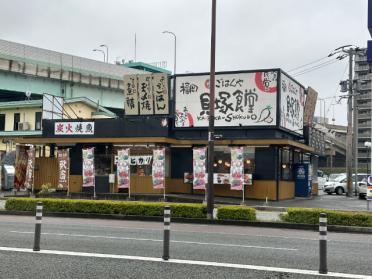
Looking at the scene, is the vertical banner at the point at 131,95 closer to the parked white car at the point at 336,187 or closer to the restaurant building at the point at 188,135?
the restaurant building at the point at 188,135

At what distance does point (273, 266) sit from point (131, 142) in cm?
1911

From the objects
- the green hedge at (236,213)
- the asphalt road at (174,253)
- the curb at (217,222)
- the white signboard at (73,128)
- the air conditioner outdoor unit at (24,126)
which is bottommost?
the curb at (217,222)

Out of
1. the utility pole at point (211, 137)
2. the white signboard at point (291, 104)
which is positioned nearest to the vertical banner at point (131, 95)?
the white signboard at point (291, 104)

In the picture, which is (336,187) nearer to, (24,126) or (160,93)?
(160,93)

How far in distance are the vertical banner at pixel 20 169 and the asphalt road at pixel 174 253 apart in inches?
588

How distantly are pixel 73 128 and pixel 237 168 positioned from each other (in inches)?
395

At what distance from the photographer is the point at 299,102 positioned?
31.6m

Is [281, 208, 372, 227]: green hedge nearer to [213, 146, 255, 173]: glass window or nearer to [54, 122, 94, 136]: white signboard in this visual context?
[213, 146, 255, 173]: glass window

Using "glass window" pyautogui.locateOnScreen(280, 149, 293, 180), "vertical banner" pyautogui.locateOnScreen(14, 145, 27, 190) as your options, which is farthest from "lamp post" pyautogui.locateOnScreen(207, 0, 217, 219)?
"vertical banner" pyautogui.locateOnScreen(14, 145, 27, 190)

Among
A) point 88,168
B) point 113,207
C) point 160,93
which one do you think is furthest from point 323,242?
point 160,93

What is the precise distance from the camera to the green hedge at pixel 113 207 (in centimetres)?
1866

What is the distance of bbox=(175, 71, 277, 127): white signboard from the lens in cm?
2742

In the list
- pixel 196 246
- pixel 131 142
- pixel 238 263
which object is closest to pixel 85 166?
pixel 131 142

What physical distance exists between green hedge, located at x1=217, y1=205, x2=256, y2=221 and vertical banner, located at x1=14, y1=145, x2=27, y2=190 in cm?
1568
